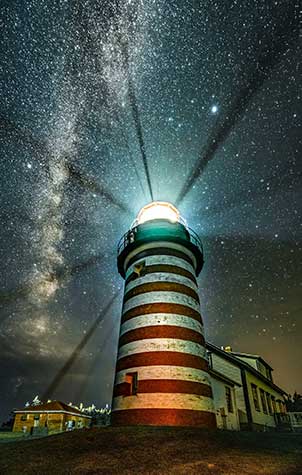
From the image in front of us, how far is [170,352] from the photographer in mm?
10531

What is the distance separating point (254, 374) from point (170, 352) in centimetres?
1633

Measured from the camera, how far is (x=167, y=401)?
972 cm

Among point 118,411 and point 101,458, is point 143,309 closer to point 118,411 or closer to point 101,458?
point 118,411

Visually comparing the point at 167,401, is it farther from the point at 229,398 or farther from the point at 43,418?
the point at 43,418

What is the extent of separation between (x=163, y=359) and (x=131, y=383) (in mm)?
1619

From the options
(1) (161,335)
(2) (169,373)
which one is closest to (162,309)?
(1) (161,335)

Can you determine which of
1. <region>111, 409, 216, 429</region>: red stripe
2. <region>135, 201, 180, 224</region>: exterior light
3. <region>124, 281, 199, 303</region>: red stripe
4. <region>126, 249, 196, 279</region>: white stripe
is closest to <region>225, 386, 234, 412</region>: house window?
<region>111, 409, 216, 429</region>: red stripe

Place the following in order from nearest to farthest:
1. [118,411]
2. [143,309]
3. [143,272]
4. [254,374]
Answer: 1. [118,411]
2. [143,309]
3. [143,272]
4. [254,374]

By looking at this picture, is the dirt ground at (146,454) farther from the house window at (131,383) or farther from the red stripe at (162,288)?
the red stripe at (162,288)


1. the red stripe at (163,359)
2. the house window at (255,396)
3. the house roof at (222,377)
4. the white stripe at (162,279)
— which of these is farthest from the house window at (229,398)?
the white stripe at (162,279)

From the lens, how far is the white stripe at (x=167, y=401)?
970 centimetres

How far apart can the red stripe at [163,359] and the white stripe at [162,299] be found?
204 cm

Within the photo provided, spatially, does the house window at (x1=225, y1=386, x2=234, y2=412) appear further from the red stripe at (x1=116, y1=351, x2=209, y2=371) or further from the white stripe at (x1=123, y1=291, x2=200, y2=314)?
the white stripe at (x1=123, y1=291, x2=200, y2=314)

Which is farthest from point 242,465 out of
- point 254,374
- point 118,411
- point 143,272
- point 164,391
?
point 254,374
